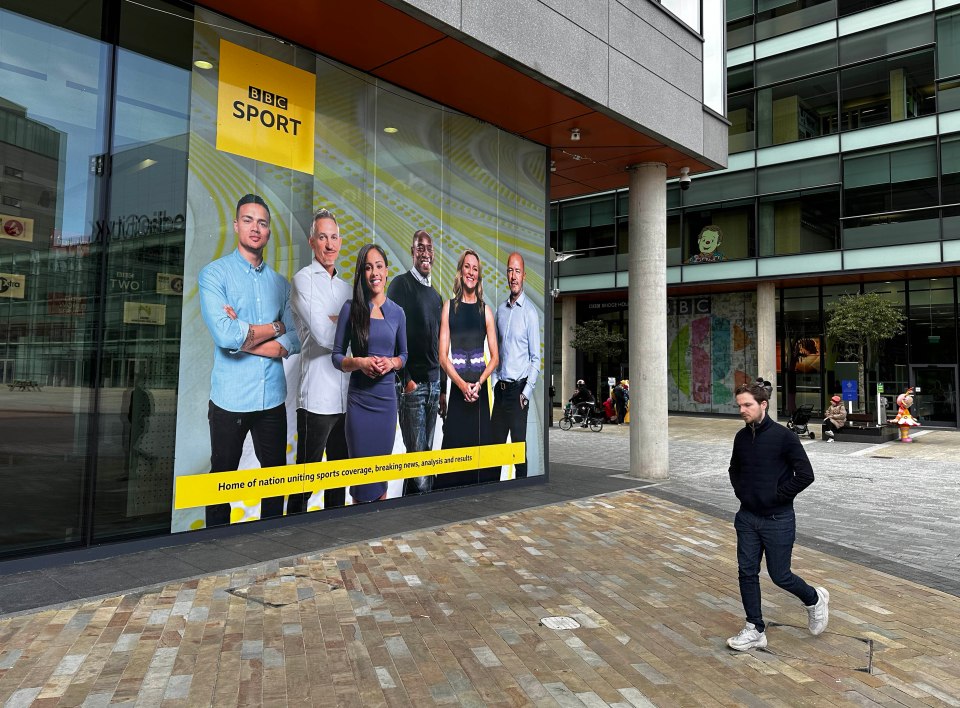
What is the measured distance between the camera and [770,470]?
4.24m

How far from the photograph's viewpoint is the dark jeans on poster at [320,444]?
24.4 ft

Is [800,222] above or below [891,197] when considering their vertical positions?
below

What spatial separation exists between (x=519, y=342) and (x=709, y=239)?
2010 centimetres

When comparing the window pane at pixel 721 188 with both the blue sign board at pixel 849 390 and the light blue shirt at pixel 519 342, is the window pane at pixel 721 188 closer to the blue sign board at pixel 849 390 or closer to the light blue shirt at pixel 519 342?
the blue sign board at pixel 849 390

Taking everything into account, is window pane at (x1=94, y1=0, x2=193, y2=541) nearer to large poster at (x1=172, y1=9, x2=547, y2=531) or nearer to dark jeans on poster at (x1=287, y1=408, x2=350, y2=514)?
large poster at (x1=172, y1=9, x2=547, y2=531)

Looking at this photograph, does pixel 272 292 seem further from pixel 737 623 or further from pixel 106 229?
pixel 737 623

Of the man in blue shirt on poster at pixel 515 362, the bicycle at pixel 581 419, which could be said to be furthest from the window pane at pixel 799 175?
the man in blue shirt on poster at pixel 515 362

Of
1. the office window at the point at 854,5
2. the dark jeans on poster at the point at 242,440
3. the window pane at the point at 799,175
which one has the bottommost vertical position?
the dark jeans on poster at the point at 242,440

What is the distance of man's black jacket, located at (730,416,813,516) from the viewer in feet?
13.7

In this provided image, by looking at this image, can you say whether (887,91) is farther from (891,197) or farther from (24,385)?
(24,385)

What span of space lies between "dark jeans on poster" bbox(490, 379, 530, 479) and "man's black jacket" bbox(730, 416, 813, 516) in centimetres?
585

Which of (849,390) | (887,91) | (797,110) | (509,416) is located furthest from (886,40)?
(509,416)

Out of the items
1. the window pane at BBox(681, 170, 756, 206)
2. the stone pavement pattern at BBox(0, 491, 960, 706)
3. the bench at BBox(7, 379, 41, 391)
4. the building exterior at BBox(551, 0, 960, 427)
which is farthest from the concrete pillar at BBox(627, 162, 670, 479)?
the window pane at BBox(681, 170, 756, 206)

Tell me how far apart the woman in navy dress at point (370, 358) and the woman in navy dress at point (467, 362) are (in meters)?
0.98
